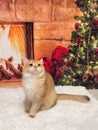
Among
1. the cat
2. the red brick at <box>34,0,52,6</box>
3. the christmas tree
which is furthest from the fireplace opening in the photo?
the cat

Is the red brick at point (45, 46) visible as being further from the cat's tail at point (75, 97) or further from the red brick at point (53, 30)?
the cat's tail at point (75, 97)

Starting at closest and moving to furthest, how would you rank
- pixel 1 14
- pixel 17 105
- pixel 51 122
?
pixel 51 122 → pixel 17 105 → pixel 1 14

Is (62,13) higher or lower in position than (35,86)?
higher

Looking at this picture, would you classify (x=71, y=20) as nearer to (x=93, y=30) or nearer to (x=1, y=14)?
(x=93, y=30)

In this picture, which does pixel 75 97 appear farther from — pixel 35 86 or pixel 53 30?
pixel 53 30

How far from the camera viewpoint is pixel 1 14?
279cm

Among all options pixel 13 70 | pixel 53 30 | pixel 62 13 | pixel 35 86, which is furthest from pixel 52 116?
pixel 62 13

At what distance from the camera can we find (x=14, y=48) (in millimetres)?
2908

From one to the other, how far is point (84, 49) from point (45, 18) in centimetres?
52

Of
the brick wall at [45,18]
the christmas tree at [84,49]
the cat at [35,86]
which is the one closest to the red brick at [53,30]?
the brick wall at [45,18]

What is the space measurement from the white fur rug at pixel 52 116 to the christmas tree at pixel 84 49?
1.71 ft

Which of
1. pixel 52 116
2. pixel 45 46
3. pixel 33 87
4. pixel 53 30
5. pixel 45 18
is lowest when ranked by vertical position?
pixel 52 116

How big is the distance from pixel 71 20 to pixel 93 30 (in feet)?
0.88

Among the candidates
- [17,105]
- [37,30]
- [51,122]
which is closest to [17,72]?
[37,30]
